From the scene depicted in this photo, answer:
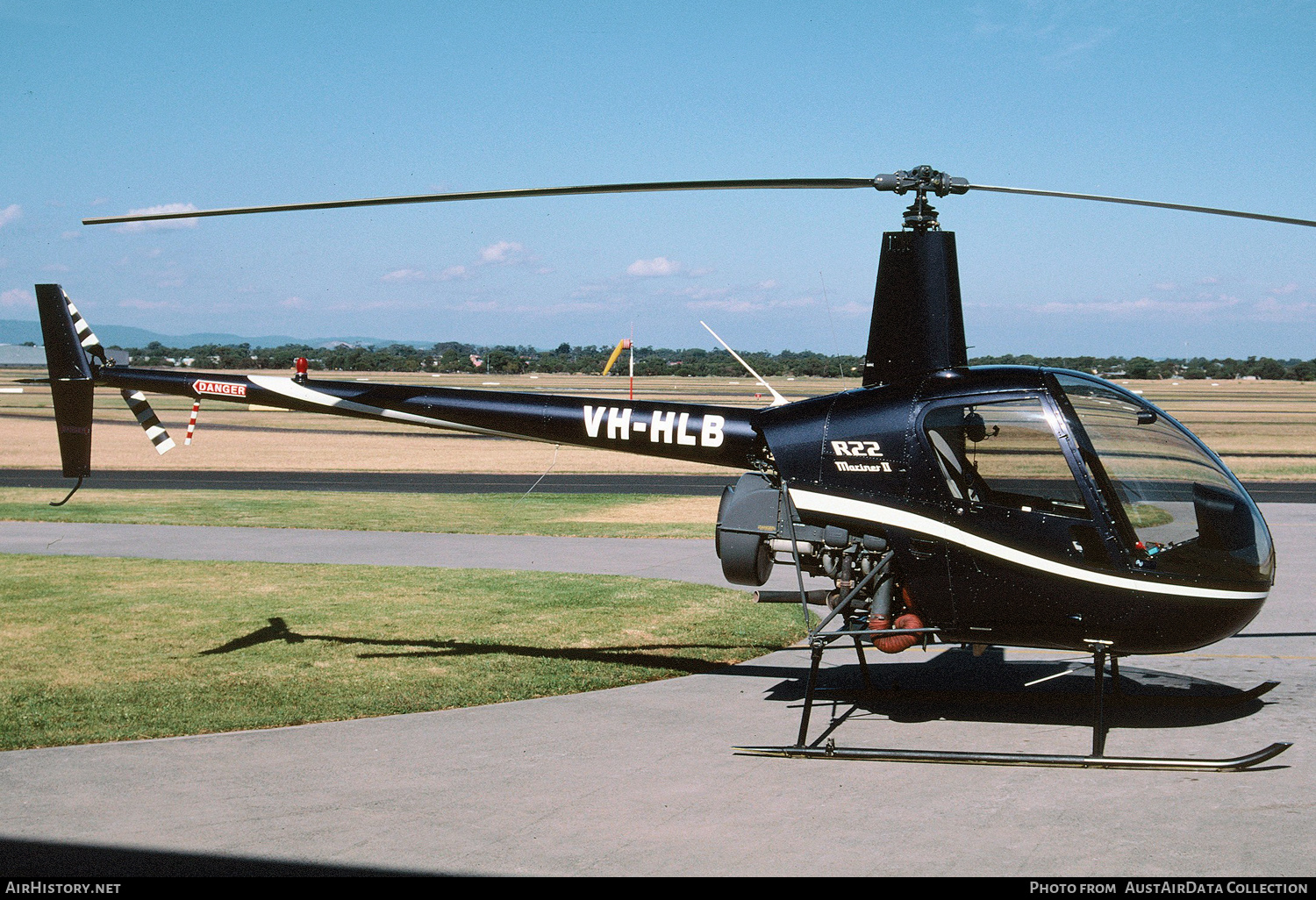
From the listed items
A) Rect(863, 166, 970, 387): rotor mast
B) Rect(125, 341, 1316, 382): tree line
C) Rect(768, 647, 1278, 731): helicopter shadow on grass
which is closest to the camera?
Rect(863, 166, 970, 387): rotor mast

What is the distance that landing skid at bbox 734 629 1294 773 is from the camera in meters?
6.38

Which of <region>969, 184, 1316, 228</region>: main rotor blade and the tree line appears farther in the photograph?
the tree line

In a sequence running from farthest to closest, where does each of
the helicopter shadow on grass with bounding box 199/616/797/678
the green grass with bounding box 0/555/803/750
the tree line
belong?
the tree line, the helicopter shadow on grass with bounding box 199/616/797/678, the green grass with bounding box 0/555/803/750

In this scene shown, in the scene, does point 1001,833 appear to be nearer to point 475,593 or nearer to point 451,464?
point 475,593

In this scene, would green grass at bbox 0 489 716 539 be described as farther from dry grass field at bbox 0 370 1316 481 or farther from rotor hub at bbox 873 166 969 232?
rotor hub at bbox 873 166 969 232

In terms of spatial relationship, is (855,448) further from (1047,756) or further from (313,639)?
(313,639)

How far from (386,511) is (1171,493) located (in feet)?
55.8

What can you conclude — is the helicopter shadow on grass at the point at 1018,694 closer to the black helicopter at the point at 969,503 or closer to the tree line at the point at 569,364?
the black helicopter at the point at 969,503

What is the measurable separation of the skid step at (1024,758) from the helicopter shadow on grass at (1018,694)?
88 centimetres

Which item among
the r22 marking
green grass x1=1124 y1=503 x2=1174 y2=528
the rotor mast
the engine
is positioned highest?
the rotor mast

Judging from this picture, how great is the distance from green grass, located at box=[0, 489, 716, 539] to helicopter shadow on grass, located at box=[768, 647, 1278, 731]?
357 inches

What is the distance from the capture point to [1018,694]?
27.5ft

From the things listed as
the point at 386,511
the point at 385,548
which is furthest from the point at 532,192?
the point at 386,511

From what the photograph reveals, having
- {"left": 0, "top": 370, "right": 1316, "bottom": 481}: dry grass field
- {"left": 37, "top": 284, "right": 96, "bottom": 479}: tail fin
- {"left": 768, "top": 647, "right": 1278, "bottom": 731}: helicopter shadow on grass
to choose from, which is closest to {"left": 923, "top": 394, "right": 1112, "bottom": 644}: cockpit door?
{"left": 768, "top": 647, "right": 1278, "bottom": 731}: helicopter shadow on grass
